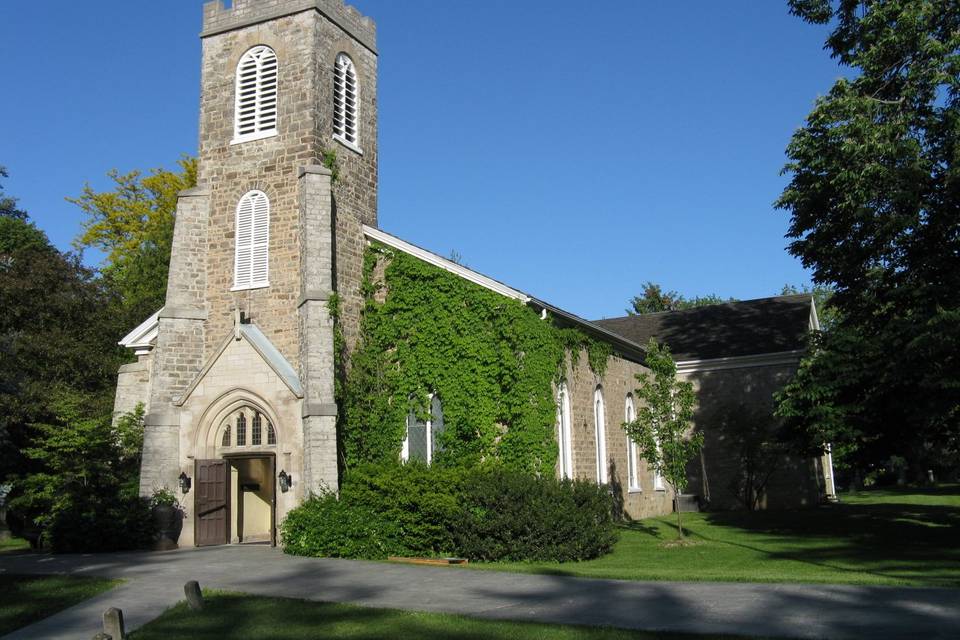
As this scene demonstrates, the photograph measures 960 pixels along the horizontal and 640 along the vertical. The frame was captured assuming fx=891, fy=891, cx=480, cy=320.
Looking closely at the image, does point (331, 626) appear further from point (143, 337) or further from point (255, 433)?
point (143, 337)

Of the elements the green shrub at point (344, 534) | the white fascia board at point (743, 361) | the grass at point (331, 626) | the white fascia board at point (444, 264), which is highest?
the white fascia board at point (444, 264)

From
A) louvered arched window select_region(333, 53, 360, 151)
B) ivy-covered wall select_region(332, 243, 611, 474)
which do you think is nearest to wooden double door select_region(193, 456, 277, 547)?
ivy-covered wall select_region(332, 243, 611, 474)

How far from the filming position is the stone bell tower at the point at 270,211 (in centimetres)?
2198

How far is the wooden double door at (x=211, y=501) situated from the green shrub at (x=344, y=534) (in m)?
2.67

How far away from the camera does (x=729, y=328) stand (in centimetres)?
3916

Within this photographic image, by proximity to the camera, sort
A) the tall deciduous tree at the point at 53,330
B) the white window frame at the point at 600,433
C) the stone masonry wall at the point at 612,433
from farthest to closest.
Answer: the tall deciduous tree at the point at 53,330 < the white window frame at the point at 600,433 < the stone masonry wall at the point at 612,433

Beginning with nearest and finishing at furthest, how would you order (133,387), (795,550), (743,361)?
(795,550), (133,387), (743,361)

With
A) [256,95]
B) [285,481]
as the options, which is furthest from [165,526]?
[256,95]

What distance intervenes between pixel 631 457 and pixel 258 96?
56.4 feet

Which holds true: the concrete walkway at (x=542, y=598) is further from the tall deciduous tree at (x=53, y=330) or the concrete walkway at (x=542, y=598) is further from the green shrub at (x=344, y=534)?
the tall deciduous tree at (x=53, y=330)

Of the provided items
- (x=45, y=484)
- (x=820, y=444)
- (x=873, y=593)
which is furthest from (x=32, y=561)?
(x=820, y=444)

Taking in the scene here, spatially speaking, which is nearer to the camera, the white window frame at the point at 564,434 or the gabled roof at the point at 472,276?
the gabled roof at the point at 472,276

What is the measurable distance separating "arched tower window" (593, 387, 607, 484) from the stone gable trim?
1042cm

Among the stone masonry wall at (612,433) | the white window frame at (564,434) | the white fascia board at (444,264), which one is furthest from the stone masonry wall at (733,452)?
the white fascia board at (444,264)
